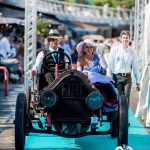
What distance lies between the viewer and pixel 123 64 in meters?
9.52

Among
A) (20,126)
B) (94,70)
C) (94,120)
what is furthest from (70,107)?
(94,70)

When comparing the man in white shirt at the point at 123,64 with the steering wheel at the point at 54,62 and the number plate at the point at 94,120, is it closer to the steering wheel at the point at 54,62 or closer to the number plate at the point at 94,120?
the steering wheel at the point at 54,62

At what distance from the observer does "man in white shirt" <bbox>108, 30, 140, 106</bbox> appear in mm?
9478

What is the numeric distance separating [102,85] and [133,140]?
1.43 meters

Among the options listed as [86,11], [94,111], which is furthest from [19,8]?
[86,11]

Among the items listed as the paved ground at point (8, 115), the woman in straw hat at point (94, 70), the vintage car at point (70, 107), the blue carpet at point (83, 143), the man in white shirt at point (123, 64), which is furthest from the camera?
the man in white shirt at point (123, 64)

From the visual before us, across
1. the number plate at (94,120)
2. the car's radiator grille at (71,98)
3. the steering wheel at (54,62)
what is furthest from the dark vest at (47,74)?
the number plate at (94,120)

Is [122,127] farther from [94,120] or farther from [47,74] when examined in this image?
[47,74]

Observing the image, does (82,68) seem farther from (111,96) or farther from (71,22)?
(71,22)

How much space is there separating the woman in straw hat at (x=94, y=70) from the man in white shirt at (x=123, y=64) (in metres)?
1.31

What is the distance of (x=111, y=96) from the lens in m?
7.43

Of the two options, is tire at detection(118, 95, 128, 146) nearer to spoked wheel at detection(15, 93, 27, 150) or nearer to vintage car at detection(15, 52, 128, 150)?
vintage car at detection(15, 52, 128, 150)

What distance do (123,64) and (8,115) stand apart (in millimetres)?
2649

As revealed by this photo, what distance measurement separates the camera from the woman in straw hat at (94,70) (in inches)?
288
